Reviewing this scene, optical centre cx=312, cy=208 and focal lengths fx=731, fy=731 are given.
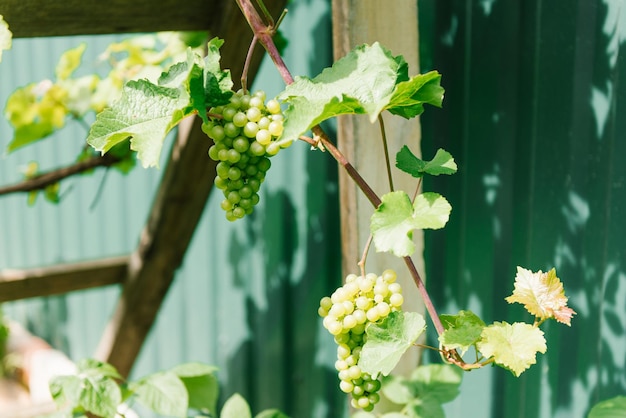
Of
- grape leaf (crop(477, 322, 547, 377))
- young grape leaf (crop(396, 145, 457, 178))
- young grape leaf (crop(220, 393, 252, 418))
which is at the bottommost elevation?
young grape leaf (crop(220, 393, 252, 418))

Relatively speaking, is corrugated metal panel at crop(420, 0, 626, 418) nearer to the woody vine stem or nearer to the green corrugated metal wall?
the green corrugated metal wall

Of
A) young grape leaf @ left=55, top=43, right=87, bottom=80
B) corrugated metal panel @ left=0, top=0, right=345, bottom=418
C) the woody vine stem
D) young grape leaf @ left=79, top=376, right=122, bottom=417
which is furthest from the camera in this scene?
young grape leaf @ left=55, top=43, right=87, bottom=80

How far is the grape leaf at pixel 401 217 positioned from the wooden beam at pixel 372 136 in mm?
536

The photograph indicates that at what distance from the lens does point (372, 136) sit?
1.57m

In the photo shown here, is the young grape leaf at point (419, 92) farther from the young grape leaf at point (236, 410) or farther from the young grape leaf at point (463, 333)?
the young grape leaf at point (236, 410)

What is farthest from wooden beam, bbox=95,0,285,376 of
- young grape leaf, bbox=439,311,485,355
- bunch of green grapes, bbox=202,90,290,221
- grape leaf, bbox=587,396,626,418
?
grape leaf, bbox=587,396,626,418

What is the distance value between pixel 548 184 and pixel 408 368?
54 centimetres

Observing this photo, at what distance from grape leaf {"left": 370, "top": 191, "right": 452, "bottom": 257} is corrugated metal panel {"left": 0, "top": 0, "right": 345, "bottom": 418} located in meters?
1.21

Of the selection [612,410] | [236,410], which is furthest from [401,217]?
[236,410]

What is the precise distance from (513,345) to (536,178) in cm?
65

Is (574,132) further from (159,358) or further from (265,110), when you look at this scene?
(159,358)

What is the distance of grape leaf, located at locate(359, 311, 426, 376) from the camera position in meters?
1.05

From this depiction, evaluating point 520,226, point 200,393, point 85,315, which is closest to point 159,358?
point 85,315

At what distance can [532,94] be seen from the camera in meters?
1.58
